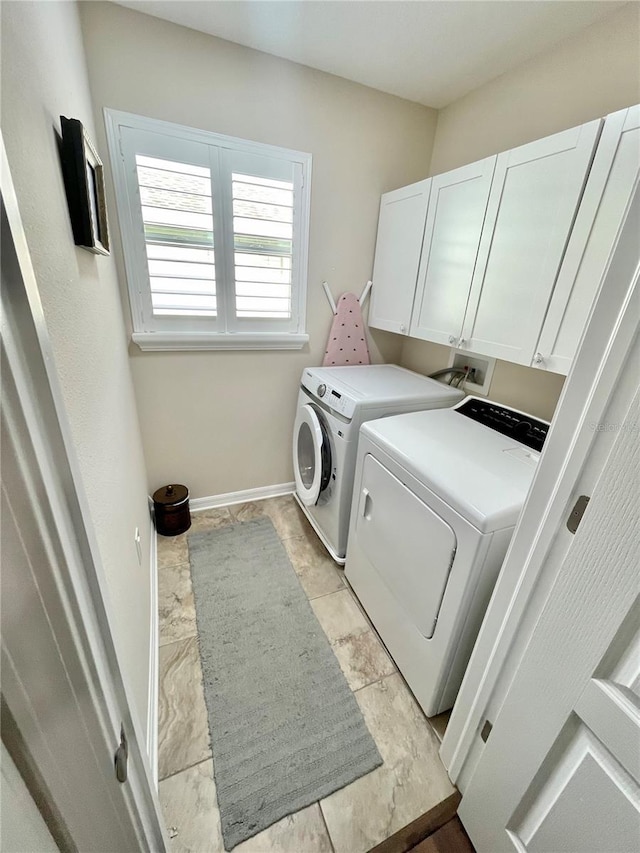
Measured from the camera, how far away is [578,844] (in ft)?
2.19

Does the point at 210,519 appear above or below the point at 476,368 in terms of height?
below

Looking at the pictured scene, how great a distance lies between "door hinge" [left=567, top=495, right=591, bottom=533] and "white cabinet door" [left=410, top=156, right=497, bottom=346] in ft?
3.77

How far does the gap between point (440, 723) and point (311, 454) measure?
1366mm

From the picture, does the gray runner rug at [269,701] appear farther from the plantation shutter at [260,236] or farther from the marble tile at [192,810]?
the plantation shutter at [260,236]

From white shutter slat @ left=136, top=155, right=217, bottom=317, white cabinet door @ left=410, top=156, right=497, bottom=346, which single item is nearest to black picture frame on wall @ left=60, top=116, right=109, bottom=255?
white shutter slat @ left=136, top=155, right=217, bottom=317

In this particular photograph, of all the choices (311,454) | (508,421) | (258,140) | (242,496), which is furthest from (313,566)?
(258,140)

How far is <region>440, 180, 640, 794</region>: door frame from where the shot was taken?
0.60 metres

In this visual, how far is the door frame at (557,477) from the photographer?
1.98 feet

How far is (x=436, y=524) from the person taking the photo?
111cm

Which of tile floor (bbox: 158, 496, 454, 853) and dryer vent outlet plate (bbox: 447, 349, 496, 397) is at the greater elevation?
dryer vent outlet plate (bbox: 447, 349, 496, 397)

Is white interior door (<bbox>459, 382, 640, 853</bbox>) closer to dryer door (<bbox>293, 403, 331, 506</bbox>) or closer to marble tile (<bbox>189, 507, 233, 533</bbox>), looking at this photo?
dryer door (<bbox>293, 403, 331, 506</bbox>)

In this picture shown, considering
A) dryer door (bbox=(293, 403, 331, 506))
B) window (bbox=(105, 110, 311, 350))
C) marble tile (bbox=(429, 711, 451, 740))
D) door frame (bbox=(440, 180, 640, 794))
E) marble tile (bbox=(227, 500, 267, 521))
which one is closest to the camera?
door frame (bbox=(440, 180, 640, 794))

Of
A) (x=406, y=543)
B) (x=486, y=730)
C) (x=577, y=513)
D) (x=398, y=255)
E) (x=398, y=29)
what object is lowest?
(x=486, y=730)

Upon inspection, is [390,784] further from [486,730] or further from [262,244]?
[262,244]
